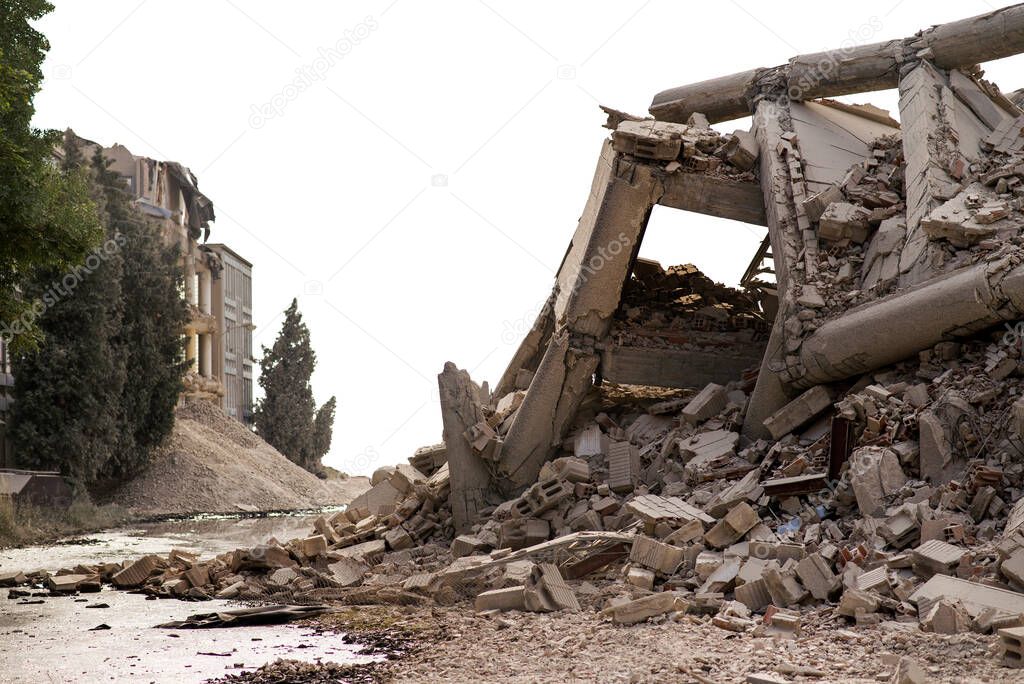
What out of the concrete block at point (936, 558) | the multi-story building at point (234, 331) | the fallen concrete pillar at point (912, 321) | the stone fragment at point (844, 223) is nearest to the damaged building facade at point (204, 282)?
the multi-story building at point (234, 331)

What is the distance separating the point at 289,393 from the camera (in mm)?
37375

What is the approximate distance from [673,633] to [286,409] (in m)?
31.8

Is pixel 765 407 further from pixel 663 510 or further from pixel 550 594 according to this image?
pixel 550 594

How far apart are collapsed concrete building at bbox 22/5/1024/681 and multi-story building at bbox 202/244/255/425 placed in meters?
25.8

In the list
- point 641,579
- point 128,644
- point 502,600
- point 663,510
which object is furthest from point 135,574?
point 641,579

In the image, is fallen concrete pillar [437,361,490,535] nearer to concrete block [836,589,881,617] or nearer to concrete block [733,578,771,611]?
concrete block [733,578,771,611]

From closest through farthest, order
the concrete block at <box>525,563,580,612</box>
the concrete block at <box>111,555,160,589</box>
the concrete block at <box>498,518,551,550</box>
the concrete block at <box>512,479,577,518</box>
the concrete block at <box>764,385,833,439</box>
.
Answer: the concrete block at <box>525,563,580,612</box>, the concrete block at <box>764,385,833,439</box>, the concrete block at <box>498,518,551,550</box>, the concrete block at <box>512,479,577,518</box>, the concrete block at <box>111,555,160,589</box>

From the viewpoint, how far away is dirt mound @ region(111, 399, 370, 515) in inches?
1107

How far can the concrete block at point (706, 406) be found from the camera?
38.9 feet

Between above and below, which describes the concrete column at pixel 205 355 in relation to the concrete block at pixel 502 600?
above

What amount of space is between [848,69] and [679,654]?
8.84 meters

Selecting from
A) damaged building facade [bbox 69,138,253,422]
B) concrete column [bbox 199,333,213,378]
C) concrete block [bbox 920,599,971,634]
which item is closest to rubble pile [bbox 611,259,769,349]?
concrete block [bbox 920,599,971,634]

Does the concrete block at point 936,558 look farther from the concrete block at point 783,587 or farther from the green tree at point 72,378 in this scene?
the green tree at point 72,378

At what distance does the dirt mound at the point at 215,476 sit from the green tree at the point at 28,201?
568 inches
